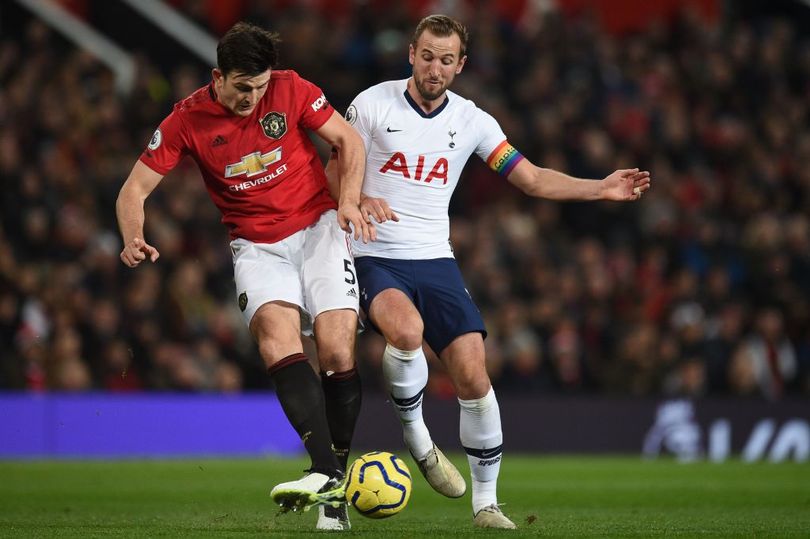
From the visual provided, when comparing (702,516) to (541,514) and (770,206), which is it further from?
(770,206)

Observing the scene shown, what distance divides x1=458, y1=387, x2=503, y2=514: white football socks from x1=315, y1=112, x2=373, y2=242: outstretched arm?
4.12 feet

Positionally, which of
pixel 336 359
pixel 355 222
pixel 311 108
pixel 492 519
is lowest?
pixel 492 519

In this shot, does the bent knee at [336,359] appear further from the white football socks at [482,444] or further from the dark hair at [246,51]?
the dark hair at [246,51]

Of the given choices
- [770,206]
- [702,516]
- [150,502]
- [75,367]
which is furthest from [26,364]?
[770,206]

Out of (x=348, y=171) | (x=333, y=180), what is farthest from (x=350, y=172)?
(x=333, y=180)

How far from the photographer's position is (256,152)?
7582 mm

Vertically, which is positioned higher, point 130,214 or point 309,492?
point 130,214

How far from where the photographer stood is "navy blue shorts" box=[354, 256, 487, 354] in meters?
7.90

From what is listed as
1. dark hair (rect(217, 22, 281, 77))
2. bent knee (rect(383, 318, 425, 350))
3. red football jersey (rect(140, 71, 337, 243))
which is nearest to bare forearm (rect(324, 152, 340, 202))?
red football jersey (rect(140, 71, 337, 243))

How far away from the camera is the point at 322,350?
749 cm

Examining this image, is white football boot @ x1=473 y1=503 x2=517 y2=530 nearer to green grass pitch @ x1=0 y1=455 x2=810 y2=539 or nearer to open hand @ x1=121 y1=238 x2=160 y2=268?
green grass pitch @ x1=0 y1=455 x2=810 y2=539

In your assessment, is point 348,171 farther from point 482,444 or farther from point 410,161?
point 482,444

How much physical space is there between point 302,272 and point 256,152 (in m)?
0.70

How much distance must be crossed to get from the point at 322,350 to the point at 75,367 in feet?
25.9
